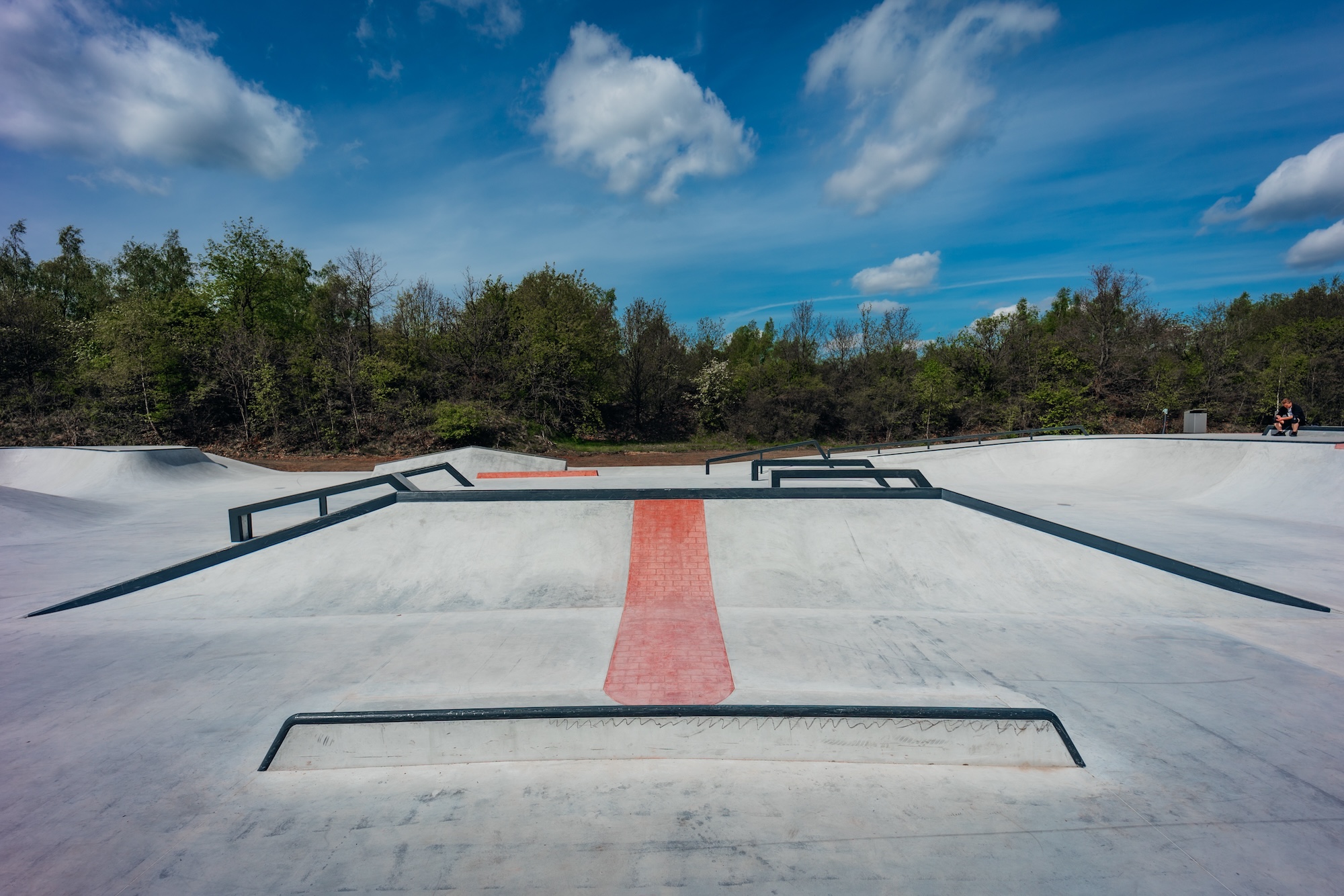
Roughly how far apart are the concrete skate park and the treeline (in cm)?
1814

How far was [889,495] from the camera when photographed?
252 inches

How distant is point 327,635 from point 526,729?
8.46 ft

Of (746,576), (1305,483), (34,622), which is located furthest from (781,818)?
(1305,483)

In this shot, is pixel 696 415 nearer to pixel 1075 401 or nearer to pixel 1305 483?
pixel 1075 401

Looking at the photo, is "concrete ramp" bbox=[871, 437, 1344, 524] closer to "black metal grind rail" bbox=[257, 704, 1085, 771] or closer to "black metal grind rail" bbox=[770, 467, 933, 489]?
"black metal grind rail" bbox=[770, 467, 933, 489]

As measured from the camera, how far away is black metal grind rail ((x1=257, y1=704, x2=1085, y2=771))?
9.57 ft

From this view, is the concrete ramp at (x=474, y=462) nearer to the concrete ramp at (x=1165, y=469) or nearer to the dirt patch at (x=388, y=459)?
the dirt patch at (x=388, y=459)

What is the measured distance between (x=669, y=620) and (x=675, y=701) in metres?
1.30

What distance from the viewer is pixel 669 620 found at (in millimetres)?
4660

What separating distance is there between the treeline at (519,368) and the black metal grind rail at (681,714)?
67.7 ft

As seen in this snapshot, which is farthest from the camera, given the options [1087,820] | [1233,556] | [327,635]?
[1233,556]

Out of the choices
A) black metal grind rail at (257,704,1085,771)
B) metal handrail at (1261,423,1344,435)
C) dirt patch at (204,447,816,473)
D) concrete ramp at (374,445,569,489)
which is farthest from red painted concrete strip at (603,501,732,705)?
metal handrail at (1261,423,1344,435)

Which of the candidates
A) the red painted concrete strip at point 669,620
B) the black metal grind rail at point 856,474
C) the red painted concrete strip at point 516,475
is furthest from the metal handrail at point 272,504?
the red painted concrete strip at point 516,475

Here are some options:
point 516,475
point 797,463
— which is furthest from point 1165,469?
point 516,475
